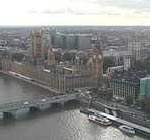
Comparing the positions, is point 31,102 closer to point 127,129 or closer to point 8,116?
point 8,116

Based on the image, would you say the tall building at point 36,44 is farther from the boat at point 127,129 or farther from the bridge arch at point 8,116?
the boat at point 127,129

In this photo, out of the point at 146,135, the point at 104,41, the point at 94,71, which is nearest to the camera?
the point at 146,135

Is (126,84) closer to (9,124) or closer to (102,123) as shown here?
(102,123)

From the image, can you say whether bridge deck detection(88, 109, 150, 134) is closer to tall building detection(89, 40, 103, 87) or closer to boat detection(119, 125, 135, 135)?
boat detection(119, 125, 135, 135)

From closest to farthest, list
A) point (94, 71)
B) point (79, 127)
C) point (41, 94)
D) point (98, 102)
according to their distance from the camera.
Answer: point (79, 127) < point (98, 102) < point (41, 94) < point (94, 71)

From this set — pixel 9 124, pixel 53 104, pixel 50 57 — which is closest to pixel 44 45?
pixel 50 57

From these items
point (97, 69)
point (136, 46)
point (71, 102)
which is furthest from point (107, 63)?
point (71, 102)

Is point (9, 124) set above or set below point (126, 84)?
below

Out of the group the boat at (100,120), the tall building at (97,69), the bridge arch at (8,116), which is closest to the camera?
the boat at (100,120)

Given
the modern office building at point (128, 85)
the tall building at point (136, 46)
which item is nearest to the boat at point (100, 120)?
the modern office building at point (128, 85)
